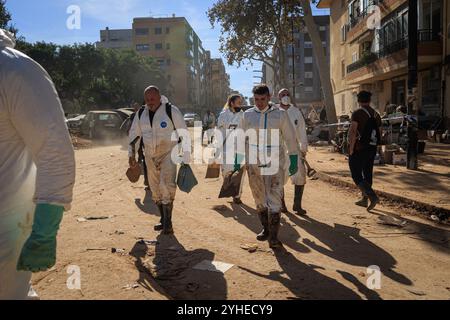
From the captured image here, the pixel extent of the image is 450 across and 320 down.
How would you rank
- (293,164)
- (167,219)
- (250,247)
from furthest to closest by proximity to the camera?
(167,219) < (293,164) < (250,247)

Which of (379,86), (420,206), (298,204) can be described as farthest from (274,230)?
(379,86)

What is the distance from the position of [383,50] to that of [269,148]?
24.5m

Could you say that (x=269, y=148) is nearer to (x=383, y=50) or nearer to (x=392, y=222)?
(x=392, y=222)

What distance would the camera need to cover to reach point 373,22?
29.2m

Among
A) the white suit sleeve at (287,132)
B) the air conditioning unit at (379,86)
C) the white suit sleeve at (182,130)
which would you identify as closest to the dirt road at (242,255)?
the white suit sleeve at (182,130)

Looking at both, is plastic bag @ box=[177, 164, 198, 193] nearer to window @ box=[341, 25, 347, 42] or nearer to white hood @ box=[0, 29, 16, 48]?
white hood @ box=[0, 29, 16, 48]

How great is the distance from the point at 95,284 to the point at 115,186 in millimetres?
6435

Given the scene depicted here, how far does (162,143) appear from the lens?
250 inches

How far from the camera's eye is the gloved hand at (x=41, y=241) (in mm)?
1916

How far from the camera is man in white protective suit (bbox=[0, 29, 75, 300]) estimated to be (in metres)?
1.92

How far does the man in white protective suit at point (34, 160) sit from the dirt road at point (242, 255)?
2111 millimetres

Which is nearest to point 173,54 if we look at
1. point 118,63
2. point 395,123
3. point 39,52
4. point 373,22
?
point 118,63

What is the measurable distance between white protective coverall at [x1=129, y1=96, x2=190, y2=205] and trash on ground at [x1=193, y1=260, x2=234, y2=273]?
1572 millimetres
